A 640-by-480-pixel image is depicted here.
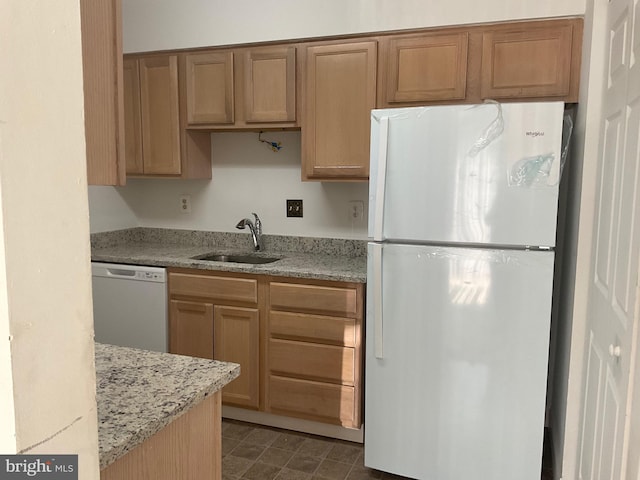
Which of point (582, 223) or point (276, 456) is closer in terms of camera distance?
point (582, 223)

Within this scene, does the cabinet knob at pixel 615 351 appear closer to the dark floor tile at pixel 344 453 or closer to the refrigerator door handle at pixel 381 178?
the refrigerator door handle at pixel 381 178

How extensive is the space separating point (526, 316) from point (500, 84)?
1090 millimetres

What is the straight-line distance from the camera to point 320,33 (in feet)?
8.70

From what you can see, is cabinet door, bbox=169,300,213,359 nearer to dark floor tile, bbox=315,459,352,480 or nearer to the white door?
dark floor tile, bbox=315,459,352,480

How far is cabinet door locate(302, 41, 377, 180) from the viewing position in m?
2.59

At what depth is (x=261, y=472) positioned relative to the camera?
2.38 meters

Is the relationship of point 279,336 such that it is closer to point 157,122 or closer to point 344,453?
point 344,453

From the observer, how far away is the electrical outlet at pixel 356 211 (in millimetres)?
2996

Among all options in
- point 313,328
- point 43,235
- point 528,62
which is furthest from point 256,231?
point 43,235

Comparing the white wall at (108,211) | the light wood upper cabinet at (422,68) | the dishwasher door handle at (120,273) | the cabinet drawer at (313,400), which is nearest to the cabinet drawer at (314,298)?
the cabinet drawer at (313,400)

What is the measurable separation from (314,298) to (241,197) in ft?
3.46

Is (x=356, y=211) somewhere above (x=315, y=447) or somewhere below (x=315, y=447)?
above

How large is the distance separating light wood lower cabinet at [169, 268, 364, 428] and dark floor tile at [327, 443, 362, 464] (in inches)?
5.5

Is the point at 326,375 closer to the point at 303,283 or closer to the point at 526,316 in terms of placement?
the point at 303,283
